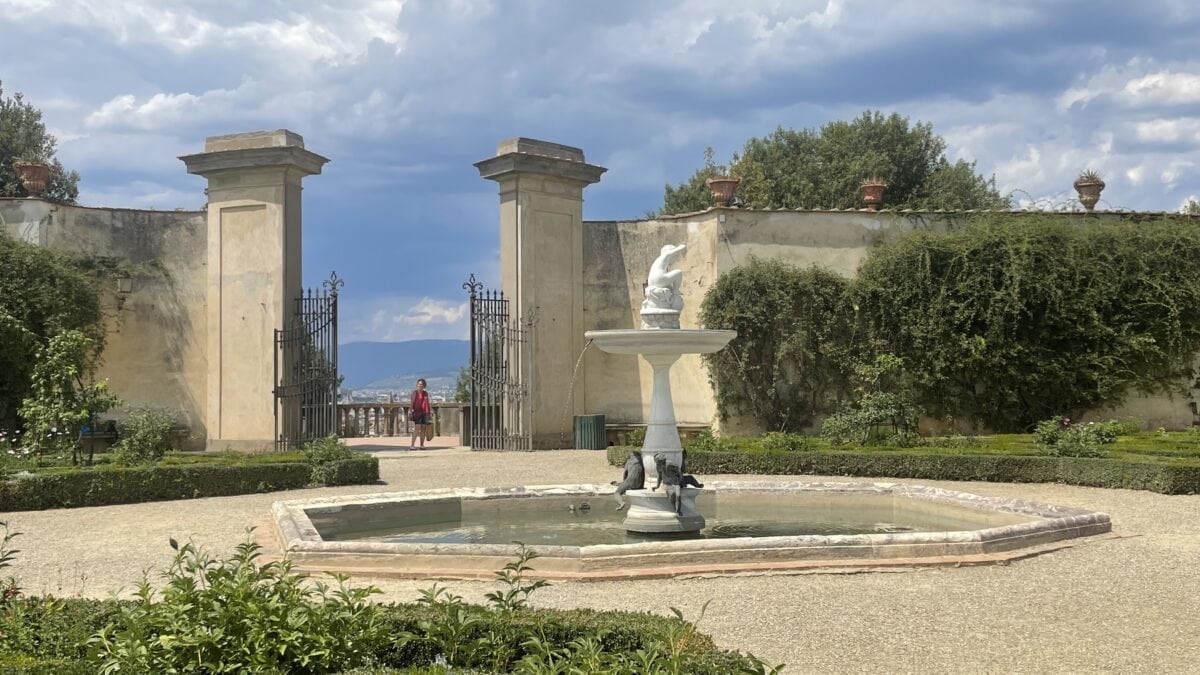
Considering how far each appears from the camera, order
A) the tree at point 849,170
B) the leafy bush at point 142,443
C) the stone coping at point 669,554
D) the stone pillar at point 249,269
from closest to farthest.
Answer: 1. the stone coping at point 669,554
2. the leafy bush at point 142,443
3. the stone pillar at point 249,269
4. the tree at point 849,170

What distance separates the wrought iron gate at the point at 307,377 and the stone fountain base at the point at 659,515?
10.5 meters

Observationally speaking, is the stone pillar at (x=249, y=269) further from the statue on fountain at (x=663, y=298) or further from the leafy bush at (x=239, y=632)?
the leafy bush at (x=239, y=632)

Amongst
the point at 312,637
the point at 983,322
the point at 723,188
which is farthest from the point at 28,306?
the point at 983,322

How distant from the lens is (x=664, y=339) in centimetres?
973

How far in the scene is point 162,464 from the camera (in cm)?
1380

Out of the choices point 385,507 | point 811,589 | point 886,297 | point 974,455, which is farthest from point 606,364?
point 811,589

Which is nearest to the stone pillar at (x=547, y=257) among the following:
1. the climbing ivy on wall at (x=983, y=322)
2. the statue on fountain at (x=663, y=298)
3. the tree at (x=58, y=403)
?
the climbing ivy on wall at (x=983, y=322)

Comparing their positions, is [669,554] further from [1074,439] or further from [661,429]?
[1074,439]

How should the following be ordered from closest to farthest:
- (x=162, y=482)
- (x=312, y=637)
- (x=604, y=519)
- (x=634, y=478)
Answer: (x=312, y=637) < (x=634, y=478) < (x=604, y=519) < (x=162, y=482)

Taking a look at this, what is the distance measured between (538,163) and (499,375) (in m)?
4.17

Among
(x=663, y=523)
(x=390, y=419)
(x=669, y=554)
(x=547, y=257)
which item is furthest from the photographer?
(x=390, y=419)

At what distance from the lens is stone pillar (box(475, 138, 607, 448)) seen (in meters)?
20.5

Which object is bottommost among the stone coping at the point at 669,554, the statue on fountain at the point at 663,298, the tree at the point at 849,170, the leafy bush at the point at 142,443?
the stone coping at the point at 669,554

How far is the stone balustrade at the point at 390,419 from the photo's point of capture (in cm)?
2561
